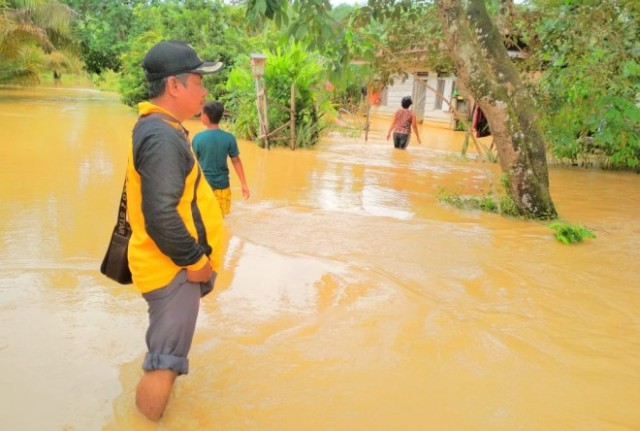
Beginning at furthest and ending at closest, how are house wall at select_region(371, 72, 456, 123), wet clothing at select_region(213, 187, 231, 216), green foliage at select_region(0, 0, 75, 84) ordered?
1. house wall at select_region(371, 72, 456, 123)
2. green foliage at select_region(0, 0, 75, 84)
3. wet clothing at select_region(213, 187, 231, 216)

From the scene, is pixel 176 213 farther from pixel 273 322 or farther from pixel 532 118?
pixel 532 118

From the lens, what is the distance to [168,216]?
206cm

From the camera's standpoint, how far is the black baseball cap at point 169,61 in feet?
7.09

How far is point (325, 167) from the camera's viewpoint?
Answer: 34.2 ft

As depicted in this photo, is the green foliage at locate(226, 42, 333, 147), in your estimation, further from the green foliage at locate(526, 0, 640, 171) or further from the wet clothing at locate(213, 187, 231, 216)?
the wet clothing at locate(213, 187, 231, 216)

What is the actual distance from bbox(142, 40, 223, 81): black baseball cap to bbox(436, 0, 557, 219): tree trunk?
4844 millimetres

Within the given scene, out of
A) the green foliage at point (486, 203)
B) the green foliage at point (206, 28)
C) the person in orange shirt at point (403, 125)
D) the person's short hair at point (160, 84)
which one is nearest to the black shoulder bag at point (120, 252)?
the person's short hair at point (160, 84)

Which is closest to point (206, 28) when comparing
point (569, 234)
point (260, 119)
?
point (260, 119)

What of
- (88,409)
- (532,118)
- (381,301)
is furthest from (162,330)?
(532,118)

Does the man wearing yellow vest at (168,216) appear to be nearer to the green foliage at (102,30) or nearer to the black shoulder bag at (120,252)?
the black shoulder bag at (120,252)

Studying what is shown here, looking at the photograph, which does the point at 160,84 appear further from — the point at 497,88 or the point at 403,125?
the point at 403,125

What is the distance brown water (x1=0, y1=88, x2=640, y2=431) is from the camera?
2594 millimetres

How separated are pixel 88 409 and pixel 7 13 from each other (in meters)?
22.5

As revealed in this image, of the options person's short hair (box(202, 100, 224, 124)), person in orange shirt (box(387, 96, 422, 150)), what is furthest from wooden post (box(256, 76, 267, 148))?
person's short hair (box(202, 100, 224, 124))
